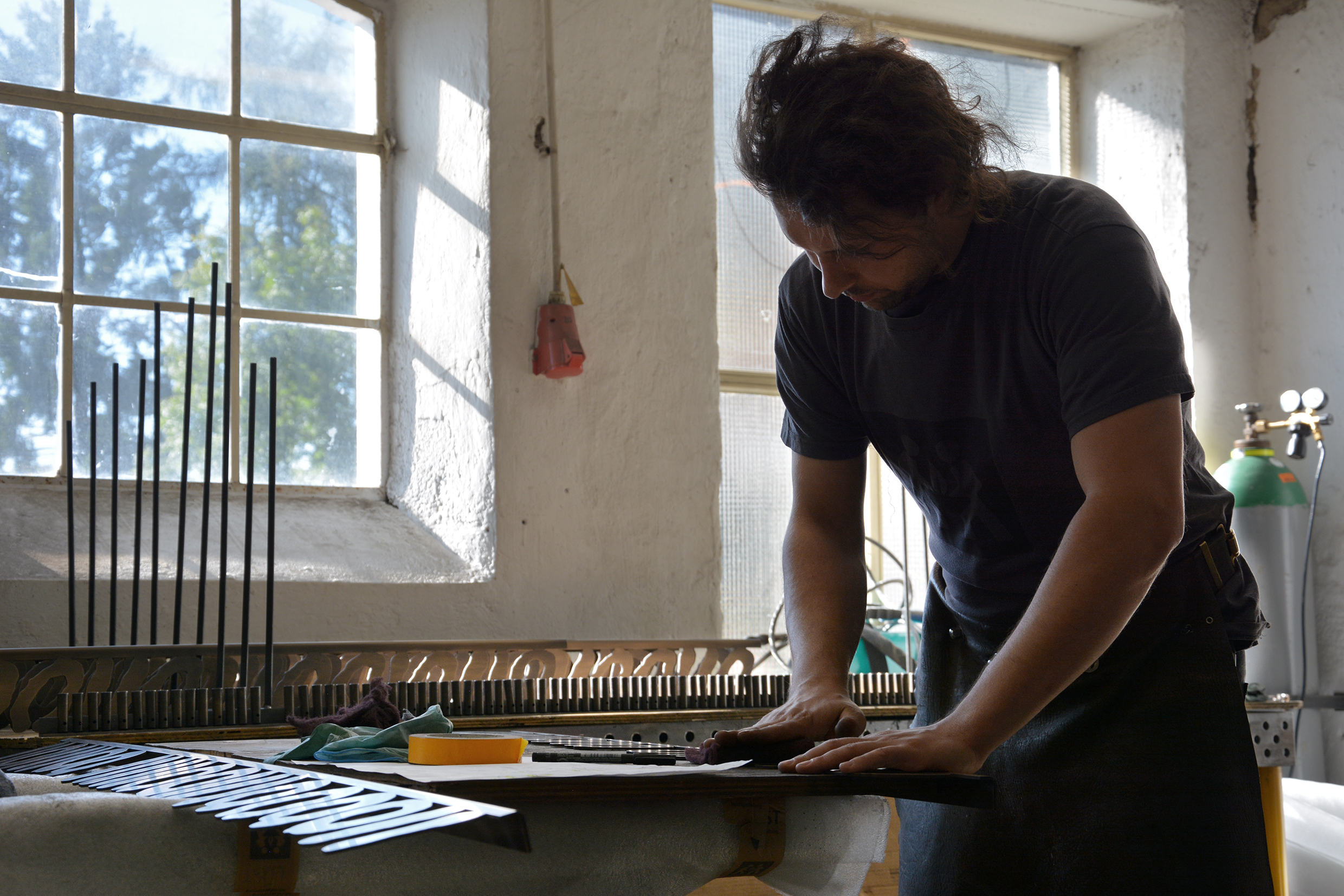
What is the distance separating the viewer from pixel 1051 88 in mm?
3689

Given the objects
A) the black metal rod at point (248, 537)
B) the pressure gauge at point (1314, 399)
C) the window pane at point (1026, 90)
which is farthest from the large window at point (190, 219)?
the pressure gauge at point (1314, 399)

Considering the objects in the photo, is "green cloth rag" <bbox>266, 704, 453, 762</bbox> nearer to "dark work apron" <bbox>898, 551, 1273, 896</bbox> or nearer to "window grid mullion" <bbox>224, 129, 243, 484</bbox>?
"dark work apron" <bbox>898, 551, 1273, 896</bbox>

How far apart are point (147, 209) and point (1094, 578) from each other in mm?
2302

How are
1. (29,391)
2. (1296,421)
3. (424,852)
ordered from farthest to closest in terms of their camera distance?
(1296,421) → (29,391) → (424,852)

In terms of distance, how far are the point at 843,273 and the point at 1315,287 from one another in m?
2.67

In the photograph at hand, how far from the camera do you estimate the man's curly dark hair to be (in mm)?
1010

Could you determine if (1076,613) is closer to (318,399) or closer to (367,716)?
(367,716)

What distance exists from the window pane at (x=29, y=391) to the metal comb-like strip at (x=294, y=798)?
1611 millimetres

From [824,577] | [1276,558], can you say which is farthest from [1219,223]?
[824,577]

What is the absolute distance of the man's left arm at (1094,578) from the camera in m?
0.92

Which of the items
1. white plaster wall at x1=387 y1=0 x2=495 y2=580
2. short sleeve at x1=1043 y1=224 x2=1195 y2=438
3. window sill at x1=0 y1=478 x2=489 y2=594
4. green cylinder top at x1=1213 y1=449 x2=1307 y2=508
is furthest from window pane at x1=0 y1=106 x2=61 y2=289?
green cylinder top at x1=1213 y1=449 x2=1307 y2=508

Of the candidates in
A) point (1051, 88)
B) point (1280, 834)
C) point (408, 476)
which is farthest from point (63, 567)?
point (1051, 88)

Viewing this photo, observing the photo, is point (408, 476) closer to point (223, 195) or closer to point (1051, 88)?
point (223, 195)

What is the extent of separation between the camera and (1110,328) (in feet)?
3.24
